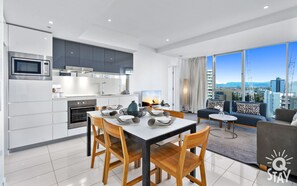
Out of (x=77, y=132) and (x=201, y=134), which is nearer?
(x=201, y=134)

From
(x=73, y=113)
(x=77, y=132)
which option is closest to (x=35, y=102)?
(x=73, y=113)

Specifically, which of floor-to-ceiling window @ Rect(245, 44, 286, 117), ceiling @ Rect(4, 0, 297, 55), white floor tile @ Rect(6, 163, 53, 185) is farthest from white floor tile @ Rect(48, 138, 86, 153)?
floor-to-ceiling window @ Rect(245, 44, 286, 117)

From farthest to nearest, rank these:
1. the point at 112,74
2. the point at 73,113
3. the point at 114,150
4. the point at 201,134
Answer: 1. the point at 112,74
2. the point at 73,113
3. the point at 114,150
4. the point at 201,134

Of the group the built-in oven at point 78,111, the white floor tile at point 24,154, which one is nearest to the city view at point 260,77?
the built-in oven at point 78,111

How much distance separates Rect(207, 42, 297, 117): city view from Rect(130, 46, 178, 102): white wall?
1.92 metres

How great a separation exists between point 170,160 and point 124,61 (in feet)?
11.9

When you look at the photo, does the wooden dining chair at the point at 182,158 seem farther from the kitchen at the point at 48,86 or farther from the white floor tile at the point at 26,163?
the kitchen at the point at 48,86

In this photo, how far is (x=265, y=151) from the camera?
2014 mm

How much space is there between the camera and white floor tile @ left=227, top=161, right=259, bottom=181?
6.29 feet

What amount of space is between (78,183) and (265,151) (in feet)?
8.60

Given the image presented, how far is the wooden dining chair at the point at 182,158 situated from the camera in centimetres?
121

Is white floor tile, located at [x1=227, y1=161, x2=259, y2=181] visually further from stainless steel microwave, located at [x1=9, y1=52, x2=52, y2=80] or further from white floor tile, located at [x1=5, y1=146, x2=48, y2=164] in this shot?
stainless steel microwave, located at [x1=9, y1=52, x2=52, y2=80]

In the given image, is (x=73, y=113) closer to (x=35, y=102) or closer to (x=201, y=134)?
(x=35, y=102)

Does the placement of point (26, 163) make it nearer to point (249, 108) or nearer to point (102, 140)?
point (102, 140)
